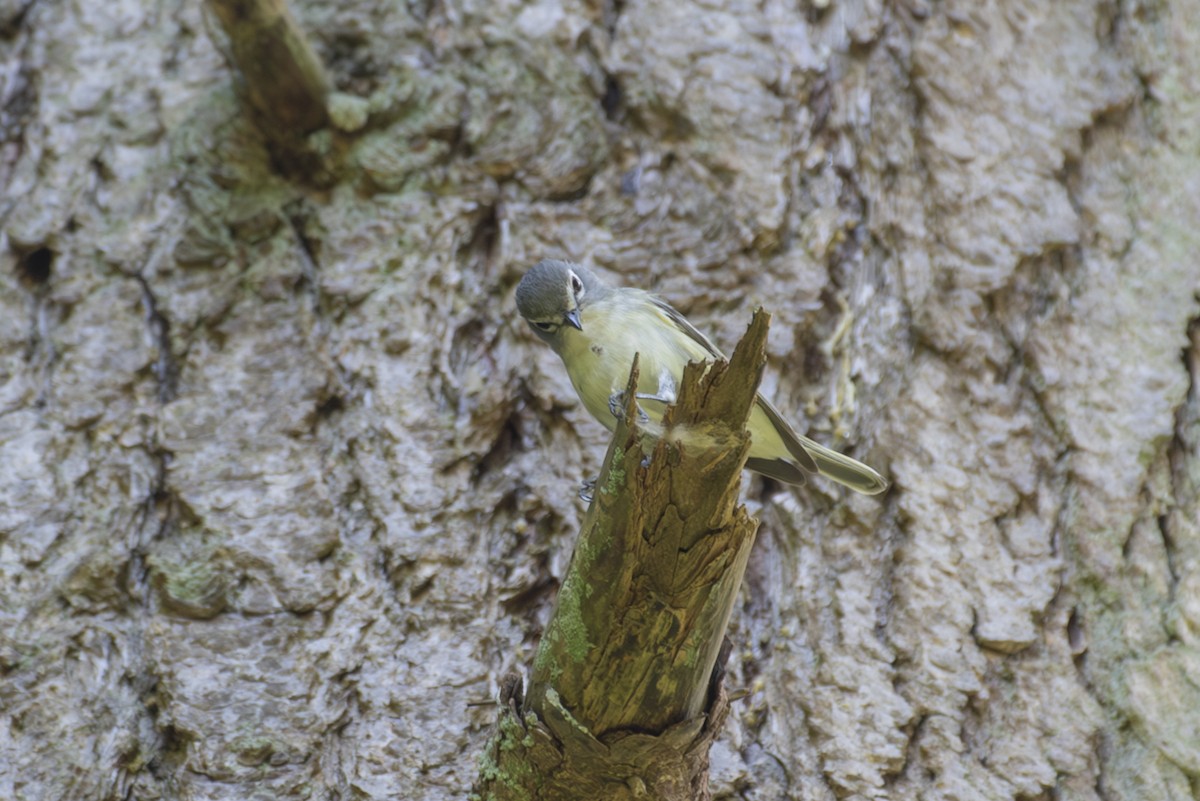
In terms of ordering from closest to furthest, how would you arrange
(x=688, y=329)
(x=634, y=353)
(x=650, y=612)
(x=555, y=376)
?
1. (x=650, y=612)
2. (x=634, y=353)
3. (x=688, y=329)
4. (x=555, y=376)

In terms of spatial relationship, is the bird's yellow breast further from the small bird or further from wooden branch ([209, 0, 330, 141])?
wooden branch ([209, 0, 330, 141])

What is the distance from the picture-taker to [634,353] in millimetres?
3094

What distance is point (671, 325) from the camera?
10.6 ft

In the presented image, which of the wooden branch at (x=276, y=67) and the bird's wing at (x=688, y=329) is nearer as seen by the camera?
Answer: the bird's wing at (x=688, y=329)

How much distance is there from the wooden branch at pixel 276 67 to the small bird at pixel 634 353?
1.10 meters

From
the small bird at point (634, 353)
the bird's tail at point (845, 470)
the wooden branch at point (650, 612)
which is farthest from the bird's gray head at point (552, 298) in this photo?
the wooden branch at point (650, 612)

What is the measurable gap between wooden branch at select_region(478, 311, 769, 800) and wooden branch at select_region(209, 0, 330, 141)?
2.01 meters

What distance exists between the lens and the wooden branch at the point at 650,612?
2.05 metres

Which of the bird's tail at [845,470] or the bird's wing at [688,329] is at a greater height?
the bird's wing at [688,329]

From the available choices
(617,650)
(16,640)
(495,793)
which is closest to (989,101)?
(617,650)

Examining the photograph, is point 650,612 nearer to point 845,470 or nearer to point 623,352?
point 623,352

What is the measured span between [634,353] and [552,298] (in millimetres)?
291

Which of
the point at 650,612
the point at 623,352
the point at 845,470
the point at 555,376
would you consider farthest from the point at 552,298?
the point at 650,612

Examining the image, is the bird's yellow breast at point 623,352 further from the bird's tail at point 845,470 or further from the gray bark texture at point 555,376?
the bird's tail at point 845,470
